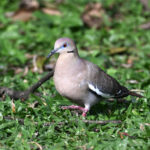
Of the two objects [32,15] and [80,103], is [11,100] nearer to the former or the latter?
[80,103]

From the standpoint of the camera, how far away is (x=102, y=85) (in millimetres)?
5008

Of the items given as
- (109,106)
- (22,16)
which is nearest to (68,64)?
(109,106)

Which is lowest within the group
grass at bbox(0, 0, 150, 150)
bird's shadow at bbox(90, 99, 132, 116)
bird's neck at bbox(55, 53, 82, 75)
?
bird's shadow at bbox(90, 99, 132, 116)

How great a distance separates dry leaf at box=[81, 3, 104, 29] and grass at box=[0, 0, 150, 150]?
0.19 m

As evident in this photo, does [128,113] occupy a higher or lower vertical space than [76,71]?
lower

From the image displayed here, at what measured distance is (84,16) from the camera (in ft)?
30.9

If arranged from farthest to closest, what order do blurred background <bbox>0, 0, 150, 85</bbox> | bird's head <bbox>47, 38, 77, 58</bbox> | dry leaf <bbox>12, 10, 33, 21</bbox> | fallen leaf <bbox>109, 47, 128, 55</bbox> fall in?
dry leaf <bbox>12, 10, 33, 21</bbox>, fallen leaf <bbox>109, 47, 128, 55</bbox>, blurred background <bbox>0, 0, 150, 85</bbox>, bird's head <bbox>47, 38, 77, 58</bbox>

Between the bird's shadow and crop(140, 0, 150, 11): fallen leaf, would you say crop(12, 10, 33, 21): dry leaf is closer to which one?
crop(140, 0, 150, 11): fallen leaf

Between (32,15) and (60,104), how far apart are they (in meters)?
4.77

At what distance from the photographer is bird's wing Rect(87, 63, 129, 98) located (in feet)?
15.9

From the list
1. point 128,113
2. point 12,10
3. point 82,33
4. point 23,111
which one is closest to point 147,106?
point 128,113

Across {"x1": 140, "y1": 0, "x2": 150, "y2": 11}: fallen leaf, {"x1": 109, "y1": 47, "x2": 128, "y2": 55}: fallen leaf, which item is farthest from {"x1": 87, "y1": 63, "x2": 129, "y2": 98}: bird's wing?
{"x1": 140, "y1": 0, "x2": 150, "y2": 11}: fallen leaf

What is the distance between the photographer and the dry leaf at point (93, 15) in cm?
934

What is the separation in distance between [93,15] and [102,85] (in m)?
4.81
